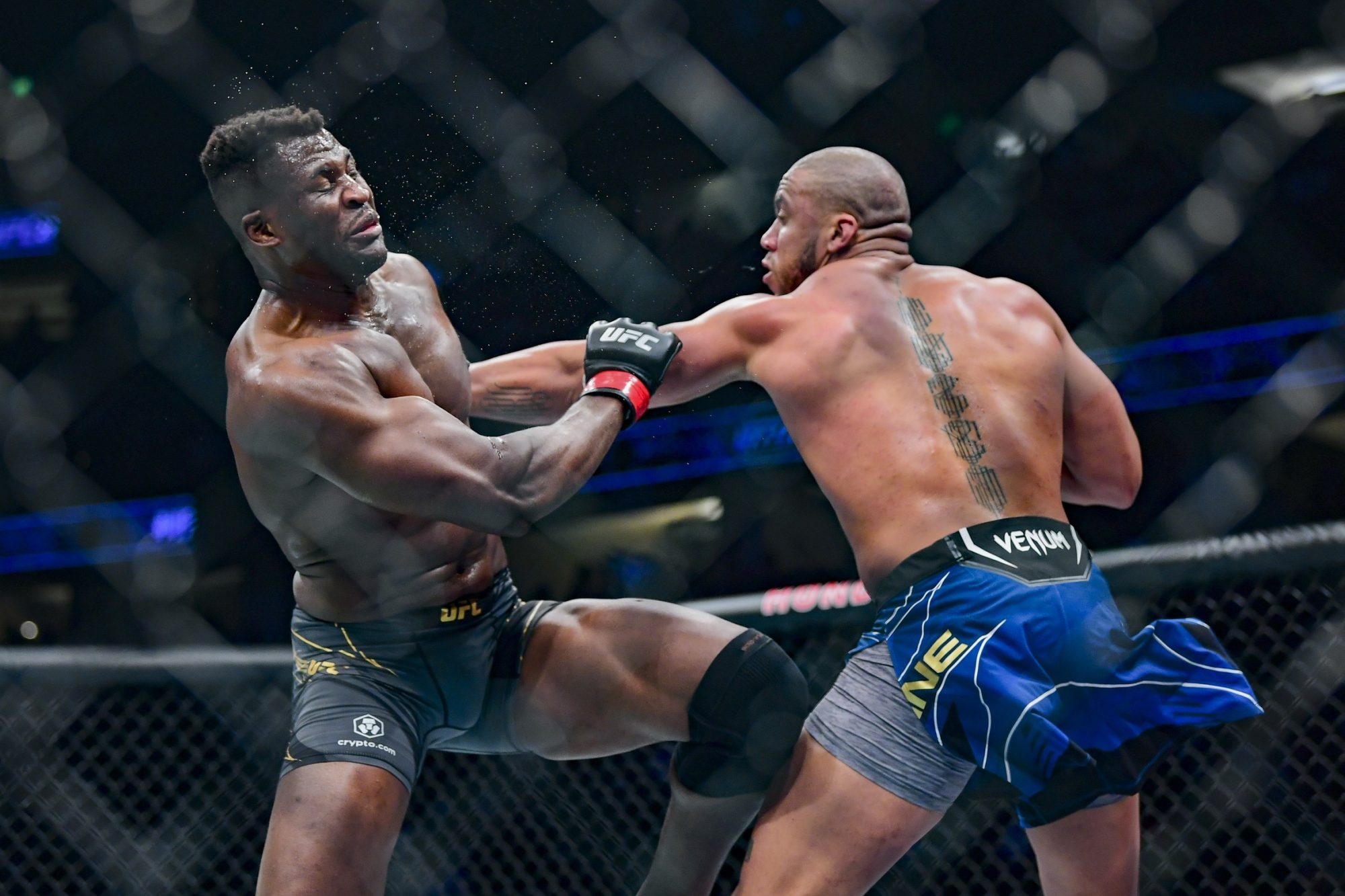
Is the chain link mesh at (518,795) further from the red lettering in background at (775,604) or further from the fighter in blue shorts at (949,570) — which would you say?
the fighter in blue shorts at (949,570)

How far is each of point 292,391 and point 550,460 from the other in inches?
15.0

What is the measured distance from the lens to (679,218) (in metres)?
4.33

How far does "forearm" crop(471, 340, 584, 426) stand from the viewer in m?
2.24

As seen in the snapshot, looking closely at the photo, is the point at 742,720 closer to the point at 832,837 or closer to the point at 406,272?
the point at 832,837

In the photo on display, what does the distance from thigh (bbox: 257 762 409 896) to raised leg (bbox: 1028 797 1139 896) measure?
0.95 metres

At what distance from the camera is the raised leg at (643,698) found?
1.93 metres

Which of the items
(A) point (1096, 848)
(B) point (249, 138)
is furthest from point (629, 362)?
(A) point (1096, 848)

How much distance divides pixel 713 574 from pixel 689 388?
234 cm

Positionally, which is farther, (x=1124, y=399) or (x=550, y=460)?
(x=1124, y=399)

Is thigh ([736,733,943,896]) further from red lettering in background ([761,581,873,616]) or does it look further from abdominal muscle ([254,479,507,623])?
red lettering in background ([761,581,873,616])

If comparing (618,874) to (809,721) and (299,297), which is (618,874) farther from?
(299,297)

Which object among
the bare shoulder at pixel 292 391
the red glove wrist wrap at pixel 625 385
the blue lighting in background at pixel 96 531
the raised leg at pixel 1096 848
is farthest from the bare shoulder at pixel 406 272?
the blue lighting in background at pixel 96 531

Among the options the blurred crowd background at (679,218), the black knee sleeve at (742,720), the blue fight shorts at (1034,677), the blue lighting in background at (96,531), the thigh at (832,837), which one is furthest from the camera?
the blue lighting in background at (96,531)

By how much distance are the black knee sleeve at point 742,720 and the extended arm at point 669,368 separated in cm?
43
